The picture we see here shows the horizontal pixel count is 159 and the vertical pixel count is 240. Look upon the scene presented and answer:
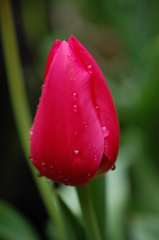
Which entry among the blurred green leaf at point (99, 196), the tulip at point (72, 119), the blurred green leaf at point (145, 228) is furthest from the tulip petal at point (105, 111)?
the blurred green leaf at point (145, 228)

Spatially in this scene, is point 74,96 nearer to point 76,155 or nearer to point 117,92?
point 76,155

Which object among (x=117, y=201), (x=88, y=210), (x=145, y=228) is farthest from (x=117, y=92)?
(x=88, y=210)

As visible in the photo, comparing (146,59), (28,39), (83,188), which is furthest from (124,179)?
(28,39)

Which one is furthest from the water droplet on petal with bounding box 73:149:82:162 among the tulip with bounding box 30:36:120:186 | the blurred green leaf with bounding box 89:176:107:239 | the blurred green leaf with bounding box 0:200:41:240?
the blurred green leaf with bounding box 0:200:41:240

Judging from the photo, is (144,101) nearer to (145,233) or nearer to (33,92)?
(145,233)

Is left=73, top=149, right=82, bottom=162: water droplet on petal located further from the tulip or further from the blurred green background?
the blurred green background

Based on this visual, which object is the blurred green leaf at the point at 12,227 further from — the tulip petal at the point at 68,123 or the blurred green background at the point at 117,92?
the tulip petal at the point at 68,123
